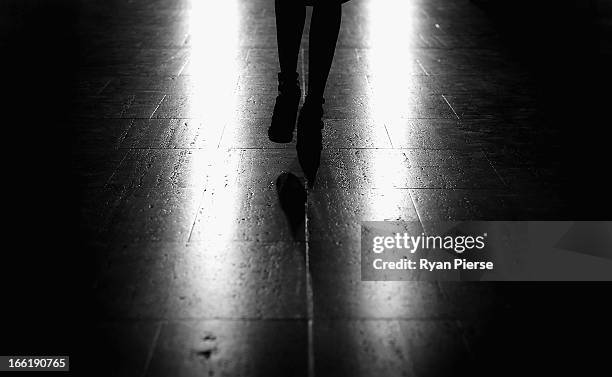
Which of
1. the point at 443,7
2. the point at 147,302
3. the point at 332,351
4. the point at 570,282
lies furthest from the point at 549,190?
the point at 443,7

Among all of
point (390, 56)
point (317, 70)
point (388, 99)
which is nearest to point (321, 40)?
point (317, 70)

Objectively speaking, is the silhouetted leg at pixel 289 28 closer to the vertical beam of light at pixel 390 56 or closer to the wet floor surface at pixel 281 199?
the wet floor surface at pixel 281 199

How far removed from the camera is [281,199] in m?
2.59

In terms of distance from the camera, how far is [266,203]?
2.55 m

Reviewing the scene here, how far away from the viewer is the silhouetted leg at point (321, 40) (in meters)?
3.11

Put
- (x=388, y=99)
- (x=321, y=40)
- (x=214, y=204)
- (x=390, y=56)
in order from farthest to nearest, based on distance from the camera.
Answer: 1. (x=390, y=56)
2. (x=388, y=99)
3. (x=321, y=40)
4. (x=214, y=204)

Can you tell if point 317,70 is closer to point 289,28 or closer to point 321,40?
point 321,40

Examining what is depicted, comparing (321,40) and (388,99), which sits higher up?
(321,40)

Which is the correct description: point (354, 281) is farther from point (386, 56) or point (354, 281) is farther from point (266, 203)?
point (386, 56)

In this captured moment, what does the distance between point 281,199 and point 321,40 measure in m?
0.95

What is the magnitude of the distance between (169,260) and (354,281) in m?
0.58

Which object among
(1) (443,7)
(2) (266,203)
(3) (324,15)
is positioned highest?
(3) (324,15)

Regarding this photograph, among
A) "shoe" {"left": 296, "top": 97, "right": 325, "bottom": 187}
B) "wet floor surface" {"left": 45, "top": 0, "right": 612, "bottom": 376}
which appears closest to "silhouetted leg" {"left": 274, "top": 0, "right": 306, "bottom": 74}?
"shoe" {"left": 296, "top": 97, "right": 325, "bottom": 187}

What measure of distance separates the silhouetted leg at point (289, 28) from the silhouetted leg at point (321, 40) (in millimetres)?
78
